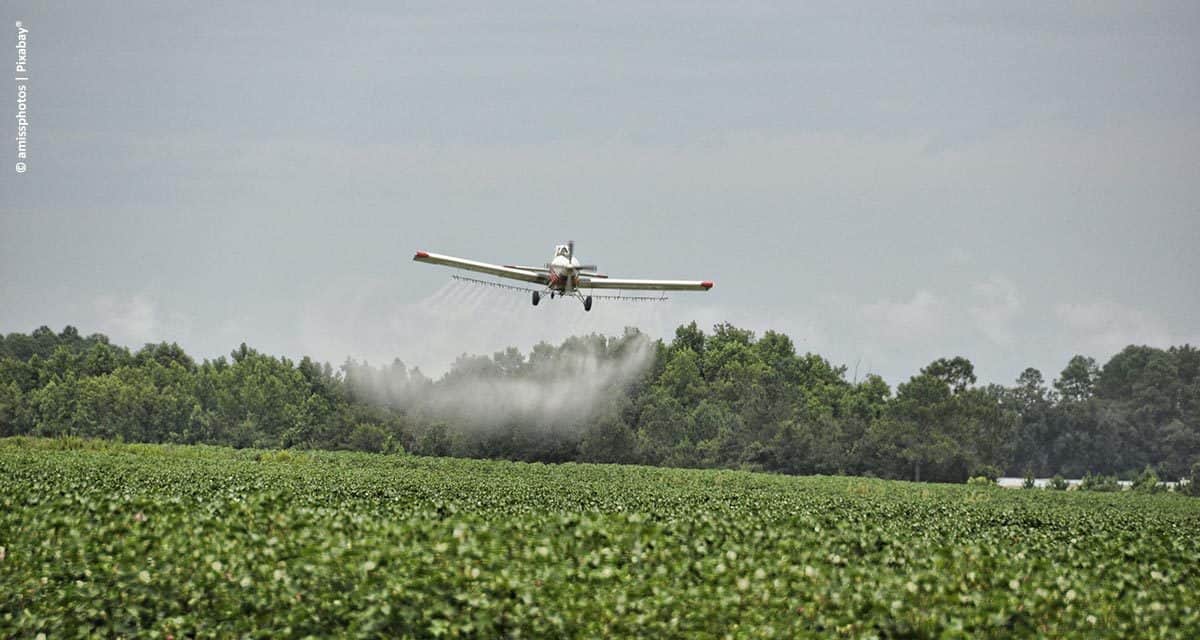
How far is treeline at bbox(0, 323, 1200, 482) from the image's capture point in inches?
3802

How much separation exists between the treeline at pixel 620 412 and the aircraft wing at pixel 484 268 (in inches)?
1671

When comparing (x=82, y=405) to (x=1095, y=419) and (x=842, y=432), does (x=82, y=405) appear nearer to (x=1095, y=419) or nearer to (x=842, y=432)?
(x=842, y=432)

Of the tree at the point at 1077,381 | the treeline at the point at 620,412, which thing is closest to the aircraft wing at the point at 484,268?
the treeline at the point at 620,412

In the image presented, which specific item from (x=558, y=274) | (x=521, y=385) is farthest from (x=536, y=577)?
(x=521, y=385)

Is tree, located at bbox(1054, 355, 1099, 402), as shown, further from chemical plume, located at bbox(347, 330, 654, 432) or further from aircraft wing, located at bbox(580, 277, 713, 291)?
aircraft wing, located at bbox(580, 277, 713, 291)

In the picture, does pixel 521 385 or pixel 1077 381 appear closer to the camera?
pixel 521 385

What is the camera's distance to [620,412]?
3939 inches

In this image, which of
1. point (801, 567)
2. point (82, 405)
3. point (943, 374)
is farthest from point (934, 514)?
point (82, 405)

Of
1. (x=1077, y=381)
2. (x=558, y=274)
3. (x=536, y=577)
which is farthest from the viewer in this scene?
(x=1077, y=381)

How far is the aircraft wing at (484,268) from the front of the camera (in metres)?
47.7

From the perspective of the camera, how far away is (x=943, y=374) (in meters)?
116

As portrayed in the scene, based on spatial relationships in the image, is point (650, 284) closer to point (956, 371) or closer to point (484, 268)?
point (484, 268)

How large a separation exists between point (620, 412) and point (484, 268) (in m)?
50.7

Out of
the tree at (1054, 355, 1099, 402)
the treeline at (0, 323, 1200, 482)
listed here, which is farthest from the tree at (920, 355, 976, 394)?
the tree at (1054, 355, 1099, 402)
